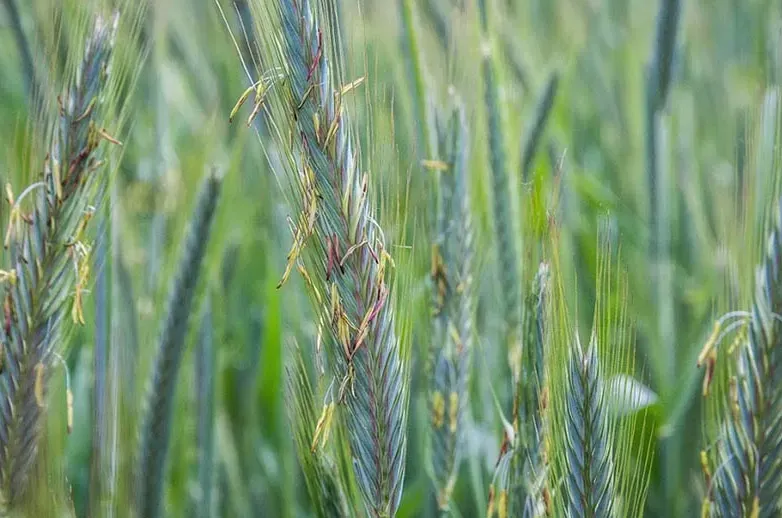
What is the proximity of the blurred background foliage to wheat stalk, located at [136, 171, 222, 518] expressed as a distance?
0.07 ft

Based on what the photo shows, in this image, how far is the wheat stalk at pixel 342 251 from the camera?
47 centimetres

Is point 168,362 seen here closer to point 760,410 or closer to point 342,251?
point 342,251

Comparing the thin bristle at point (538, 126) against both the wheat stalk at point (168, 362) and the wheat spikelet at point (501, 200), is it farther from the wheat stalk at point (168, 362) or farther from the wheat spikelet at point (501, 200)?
the wheat stalk at point (168, 362)

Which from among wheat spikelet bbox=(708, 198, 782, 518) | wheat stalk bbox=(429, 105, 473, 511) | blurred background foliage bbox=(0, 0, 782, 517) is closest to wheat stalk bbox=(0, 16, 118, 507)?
blurred background foliage bbox=(0, 0, 782, 517)

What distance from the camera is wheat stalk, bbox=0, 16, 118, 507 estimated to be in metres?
0.54

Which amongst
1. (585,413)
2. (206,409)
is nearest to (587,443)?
(585,413)

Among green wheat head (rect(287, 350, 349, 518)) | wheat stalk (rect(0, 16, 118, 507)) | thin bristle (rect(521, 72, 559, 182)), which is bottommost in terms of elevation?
green wheat head (rect(287, 350, 349, 518))

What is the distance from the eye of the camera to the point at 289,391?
1.96 ft

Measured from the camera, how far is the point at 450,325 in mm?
687

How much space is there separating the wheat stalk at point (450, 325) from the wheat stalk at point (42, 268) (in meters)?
0.27

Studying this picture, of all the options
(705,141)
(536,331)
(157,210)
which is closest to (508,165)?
(536,331)

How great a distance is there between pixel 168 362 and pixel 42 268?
0.56ft

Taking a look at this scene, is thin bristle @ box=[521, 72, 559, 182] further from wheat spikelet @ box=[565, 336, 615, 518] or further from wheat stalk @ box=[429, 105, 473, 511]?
wheat spikelet @ box=[565, 336, 615, 518]

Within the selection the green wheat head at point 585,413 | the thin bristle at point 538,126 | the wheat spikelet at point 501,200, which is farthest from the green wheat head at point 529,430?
the thin bristle at point 538,126
